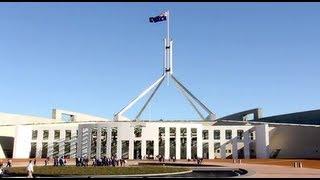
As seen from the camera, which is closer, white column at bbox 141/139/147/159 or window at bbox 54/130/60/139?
white column at bbox 141/139/147/159

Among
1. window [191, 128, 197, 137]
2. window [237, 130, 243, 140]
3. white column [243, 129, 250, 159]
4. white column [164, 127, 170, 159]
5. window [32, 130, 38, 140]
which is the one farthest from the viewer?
window [32, 130, 38, 140]

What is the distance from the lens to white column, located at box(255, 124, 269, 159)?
70.2 metres

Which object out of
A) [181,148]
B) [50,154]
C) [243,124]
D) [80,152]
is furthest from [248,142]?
[50,154]

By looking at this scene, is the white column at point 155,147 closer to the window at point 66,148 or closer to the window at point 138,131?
the window at point 138,131

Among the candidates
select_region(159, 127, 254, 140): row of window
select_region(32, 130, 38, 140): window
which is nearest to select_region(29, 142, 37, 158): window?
select_region(32, 130, 38, 140): window

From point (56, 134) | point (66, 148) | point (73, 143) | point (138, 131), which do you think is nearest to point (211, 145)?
point (138, 131)

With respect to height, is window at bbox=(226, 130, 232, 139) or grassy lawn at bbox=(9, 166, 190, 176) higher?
window at bbox=(226, 130, 232, 139)

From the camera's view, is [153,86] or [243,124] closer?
[243,124]

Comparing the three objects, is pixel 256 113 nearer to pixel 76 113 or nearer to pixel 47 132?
pixel 76 113

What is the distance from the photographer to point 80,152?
232 feet

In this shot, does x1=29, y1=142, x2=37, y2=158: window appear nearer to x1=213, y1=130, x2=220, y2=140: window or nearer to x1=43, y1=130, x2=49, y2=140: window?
x1=43, y1=130, x2=49, y2=140: window

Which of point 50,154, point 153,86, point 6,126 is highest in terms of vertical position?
point 153,86

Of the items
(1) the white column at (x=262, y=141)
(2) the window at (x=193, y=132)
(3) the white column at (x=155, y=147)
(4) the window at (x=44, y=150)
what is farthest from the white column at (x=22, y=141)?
(1) the white column at (x=262, y=141)

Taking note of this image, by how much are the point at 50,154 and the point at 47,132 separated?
156 inches
